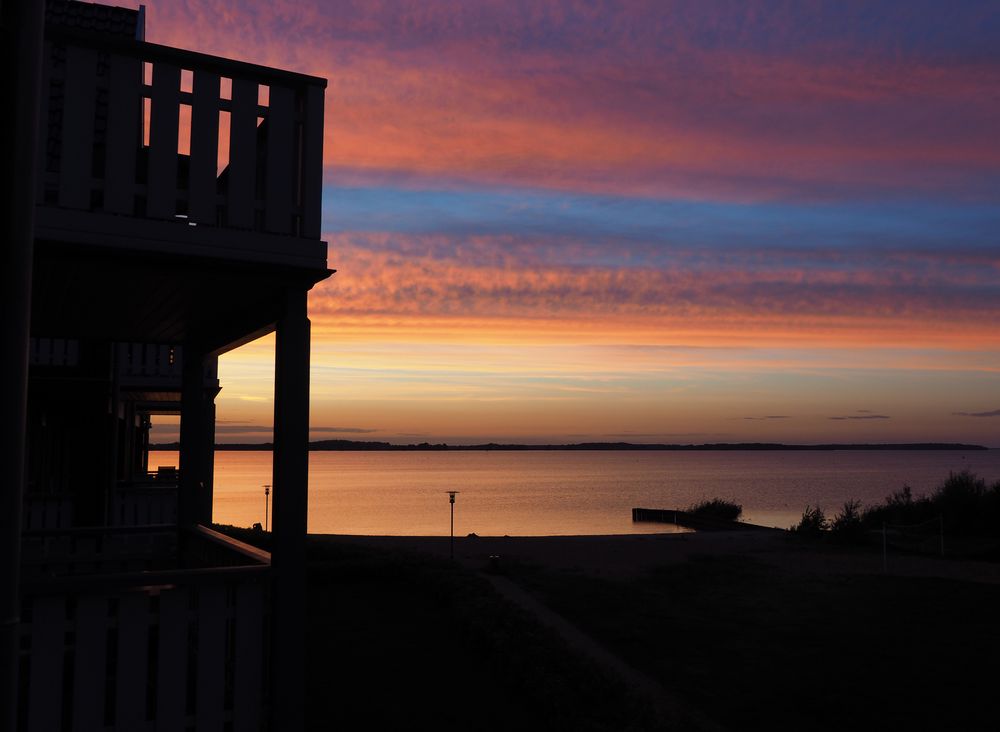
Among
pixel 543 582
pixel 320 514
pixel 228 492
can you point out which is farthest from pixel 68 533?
pixel 228 492

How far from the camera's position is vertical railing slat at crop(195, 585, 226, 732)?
245 inches

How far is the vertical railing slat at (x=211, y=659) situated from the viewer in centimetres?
621

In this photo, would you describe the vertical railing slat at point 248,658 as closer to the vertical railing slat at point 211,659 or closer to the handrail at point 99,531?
the vertical railing slat at point 211,659

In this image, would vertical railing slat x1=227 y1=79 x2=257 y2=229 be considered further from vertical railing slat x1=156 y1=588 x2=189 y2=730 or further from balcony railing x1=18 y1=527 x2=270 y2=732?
Answer: vertical railing slat x1=156 y1=588 x2=189 y2=730

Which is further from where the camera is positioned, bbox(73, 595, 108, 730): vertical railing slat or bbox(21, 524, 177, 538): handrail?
bbox(21, 524, 177, 538): handrail

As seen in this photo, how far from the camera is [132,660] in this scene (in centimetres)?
599

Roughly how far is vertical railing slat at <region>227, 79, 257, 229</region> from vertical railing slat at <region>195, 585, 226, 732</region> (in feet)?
9.29

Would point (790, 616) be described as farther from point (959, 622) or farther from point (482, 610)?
point (482, 610)

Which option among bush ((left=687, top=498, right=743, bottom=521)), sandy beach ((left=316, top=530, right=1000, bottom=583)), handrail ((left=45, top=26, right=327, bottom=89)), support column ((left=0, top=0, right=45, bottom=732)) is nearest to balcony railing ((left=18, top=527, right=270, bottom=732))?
support column ((left=0, top=0, right=45, bottom=732))

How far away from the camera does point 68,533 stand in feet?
31.9

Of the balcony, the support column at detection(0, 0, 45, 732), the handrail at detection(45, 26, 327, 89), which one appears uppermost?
the handrail at detection(45, 26, 327, 89)

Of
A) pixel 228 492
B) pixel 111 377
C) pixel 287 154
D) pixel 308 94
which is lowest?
pixel 228 492

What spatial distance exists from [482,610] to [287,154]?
8.07 m

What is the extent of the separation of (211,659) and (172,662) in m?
0.28
